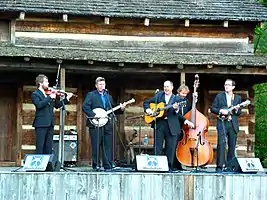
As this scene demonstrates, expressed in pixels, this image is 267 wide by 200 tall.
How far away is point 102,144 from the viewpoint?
1123cm

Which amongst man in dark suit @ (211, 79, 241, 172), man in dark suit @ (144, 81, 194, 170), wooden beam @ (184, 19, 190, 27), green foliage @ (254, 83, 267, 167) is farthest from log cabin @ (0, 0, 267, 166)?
green foliage @ (254, 83, 267, 167)

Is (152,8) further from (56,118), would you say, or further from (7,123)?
(7,123)

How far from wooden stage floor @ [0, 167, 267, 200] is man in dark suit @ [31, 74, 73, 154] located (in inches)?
45.4

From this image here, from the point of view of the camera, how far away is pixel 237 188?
1039cm

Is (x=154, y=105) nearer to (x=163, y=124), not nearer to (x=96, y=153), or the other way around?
(x=163, y=124)

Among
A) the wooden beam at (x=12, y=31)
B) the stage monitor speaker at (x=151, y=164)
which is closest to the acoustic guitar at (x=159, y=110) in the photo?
the stage monitor speaker at (x=151, y=164)

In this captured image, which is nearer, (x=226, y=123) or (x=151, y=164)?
(x=151, y=164)

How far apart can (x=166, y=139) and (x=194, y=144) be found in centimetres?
54

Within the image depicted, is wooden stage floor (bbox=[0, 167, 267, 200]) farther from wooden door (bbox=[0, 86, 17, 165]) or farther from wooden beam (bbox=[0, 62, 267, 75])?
wooden door (bbox=[0, 86, 17, 165])

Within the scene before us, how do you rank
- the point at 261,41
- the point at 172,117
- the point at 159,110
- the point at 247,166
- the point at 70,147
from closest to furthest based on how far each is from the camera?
the point at 247,166 < the point at 159,110 < the point at 172,117 < the point at 70,147 < the point at 261,41

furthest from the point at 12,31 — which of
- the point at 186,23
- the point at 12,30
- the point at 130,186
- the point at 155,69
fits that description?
the point at 130,186

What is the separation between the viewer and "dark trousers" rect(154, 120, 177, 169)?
11.5 m

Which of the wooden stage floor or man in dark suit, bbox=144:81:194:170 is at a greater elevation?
man in dark suit, bbox=144:81:194:170

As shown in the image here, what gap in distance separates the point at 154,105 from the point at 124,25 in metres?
4.68
